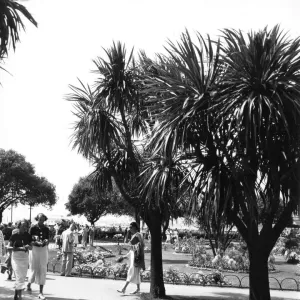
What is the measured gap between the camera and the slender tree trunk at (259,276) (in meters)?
7.52

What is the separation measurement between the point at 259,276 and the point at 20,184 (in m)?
49.3

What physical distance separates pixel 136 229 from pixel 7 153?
4547 centimetres

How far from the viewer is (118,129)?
33.7 ft

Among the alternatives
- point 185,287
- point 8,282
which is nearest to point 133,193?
point 185,287

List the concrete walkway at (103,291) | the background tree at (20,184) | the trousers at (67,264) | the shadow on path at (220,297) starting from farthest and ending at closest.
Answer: the background tree at (20,184) → the trousers at (67,264) → the shadow on path at (220,297) → the concrete walkway at (103,291)

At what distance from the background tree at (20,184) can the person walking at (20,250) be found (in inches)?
1744

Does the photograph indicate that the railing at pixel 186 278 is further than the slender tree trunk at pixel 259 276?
Yes

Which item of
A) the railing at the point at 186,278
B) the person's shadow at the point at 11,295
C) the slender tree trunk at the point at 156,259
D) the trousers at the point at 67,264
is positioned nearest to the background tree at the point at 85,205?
the trousers at the point at 67,264

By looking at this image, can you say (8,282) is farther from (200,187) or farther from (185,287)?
(200,187)

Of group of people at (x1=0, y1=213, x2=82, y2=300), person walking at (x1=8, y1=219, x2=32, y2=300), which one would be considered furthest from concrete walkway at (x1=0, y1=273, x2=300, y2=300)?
person walking at (x1=8, y1=219, x2=32, y2=300)

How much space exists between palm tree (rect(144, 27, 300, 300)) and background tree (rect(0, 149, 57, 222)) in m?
47.1

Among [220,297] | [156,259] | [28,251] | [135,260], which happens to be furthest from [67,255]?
[220,297]

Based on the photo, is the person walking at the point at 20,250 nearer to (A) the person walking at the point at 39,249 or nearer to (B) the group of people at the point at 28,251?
(B) the group of people at the point at 28,251

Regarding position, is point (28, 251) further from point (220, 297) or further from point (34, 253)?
point (220, 297)
